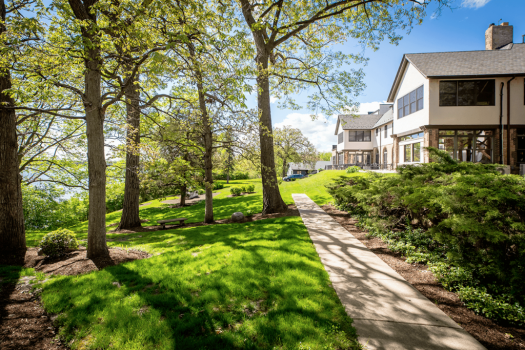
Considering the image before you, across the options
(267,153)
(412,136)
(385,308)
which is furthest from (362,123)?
(385,308)

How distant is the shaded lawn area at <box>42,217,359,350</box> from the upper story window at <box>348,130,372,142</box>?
109 feet

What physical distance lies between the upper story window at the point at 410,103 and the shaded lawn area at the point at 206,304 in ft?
57.8

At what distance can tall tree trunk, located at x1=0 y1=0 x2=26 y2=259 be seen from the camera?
19.7 ft

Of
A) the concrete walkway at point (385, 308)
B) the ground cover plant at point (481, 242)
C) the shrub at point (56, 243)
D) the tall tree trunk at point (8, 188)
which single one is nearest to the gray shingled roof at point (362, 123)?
the ground cover plant at point (481, 242)

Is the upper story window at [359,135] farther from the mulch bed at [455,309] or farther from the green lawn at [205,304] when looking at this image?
the green lawn at [205,304]

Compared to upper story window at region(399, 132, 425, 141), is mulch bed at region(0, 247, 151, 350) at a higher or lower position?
lower

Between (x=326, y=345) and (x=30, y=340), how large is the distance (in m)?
3.78

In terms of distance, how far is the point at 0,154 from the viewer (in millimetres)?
6012

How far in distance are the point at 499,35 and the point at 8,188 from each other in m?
32.4

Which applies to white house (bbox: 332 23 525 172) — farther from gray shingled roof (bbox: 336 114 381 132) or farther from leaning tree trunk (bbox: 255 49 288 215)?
gray shingled roof (bbox: 336 114 381 132)

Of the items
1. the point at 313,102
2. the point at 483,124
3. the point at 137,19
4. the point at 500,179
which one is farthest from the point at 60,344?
the point at 483,124

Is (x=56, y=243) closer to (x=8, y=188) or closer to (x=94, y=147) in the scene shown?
(x=8, y=188)

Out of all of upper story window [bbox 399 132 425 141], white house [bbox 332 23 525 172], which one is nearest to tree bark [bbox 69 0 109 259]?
white house [bbox 332 23 525 172]

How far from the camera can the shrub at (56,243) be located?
5.91 m
